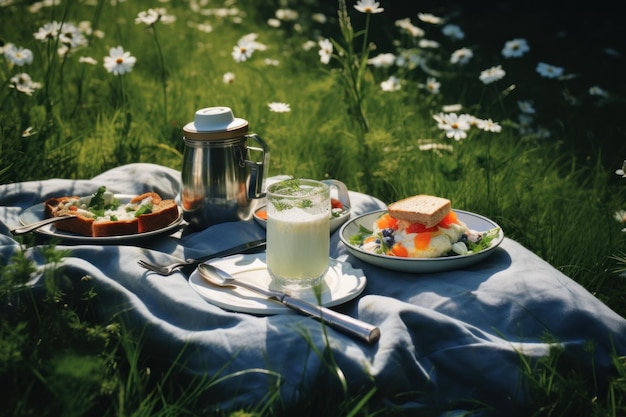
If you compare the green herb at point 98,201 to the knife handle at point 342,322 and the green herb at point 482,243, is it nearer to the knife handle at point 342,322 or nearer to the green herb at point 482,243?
the knife handle at point 342,322

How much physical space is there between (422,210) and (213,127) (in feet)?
2.56

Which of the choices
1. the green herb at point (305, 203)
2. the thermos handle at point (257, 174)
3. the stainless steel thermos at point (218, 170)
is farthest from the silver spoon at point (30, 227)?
the green herb at point (305, 203)

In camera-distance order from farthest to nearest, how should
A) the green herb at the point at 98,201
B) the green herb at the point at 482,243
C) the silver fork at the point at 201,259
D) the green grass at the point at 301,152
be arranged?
the green herb at the point at 98,201
the green herb at the point at 482,243
the silver fork at the point at 201,259
the green grass at the point at 301,152

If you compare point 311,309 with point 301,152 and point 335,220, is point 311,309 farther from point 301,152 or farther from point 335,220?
point 301,152

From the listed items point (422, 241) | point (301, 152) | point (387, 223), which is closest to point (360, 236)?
point (387, 223)

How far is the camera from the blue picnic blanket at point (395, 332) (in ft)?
5.51

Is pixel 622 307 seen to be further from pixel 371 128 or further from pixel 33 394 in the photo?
pixel 33 394

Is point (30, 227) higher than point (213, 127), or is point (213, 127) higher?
point (213, 127)

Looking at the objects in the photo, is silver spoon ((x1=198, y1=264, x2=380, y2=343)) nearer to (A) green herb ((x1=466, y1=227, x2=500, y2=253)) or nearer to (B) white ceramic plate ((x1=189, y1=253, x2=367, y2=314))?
(B) white ceramic plate ((x1=189, y1=253, x2=367, y2=314))

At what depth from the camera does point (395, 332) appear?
175 cm

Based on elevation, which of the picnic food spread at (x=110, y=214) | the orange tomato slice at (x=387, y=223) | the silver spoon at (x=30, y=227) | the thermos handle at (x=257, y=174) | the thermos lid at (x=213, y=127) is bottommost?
the picnic food spread at (x=110, y=214)

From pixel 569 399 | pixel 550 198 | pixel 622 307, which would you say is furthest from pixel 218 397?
pixel 550 198

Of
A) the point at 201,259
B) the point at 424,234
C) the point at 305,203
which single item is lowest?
the point at 201,259

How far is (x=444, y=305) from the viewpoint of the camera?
1.95 m
